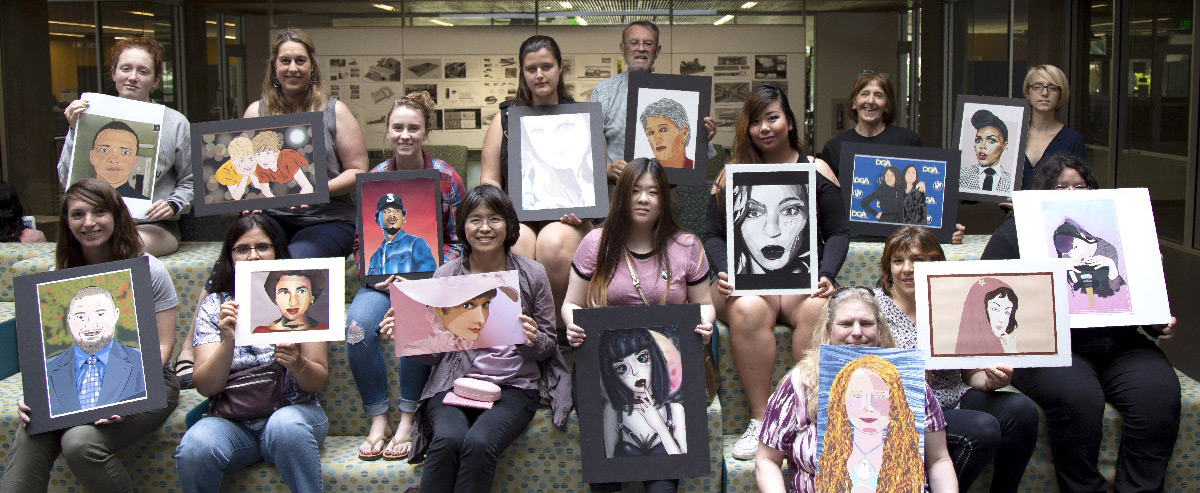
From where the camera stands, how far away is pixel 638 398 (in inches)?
128

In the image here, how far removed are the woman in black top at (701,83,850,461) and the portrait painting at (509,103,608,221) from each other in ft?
1.69

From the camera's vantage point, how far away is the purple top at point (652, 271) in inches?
137

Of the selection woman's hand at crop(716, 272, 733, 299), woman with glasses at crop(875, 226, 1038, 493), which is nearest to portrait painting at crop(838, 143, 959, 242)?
woman with glasses at crop(875, 226, 1038, 493)

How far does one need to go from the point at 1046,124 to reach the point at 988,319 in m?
1.90

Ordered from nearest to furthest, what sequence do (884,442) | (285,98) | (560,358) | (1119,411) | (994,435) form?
1. (884,442)
2. (994,435)
3. (1119,411)
4. (560,358)
5. (285,98)

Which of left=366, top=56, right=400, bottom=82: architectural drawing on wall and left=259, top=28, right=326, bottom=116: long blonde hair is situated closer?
left=259, top=28, right=326, bottom=116: long blonde hair

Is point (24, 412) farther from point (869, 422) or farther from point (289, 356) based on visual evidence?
point (869, 422)

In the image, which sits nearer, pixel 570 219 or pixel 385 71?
pixel 570 219

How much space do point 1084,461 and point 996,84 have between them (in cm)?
682

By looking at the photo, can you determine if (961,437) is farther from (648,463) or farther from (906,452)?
(648,463)

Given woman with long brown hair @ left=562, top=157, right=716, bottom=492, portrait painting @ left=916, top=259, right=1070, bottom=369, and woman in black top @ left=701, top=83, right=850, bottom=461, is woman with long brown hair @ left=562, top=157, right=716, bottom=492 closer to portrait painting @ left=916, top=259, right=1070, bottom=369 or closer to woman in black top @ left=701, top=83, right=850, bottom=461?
woman in black top @ left=701, top=83, right=850, bottom=461

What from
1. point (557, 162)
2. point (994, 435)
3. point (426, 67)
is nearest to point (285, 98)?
point (557, 162)

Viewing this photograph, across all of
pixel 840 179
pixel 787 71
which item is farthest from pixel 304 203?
pixel 787 71

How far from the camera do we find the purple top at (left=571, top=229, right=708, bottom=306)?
3.48m
